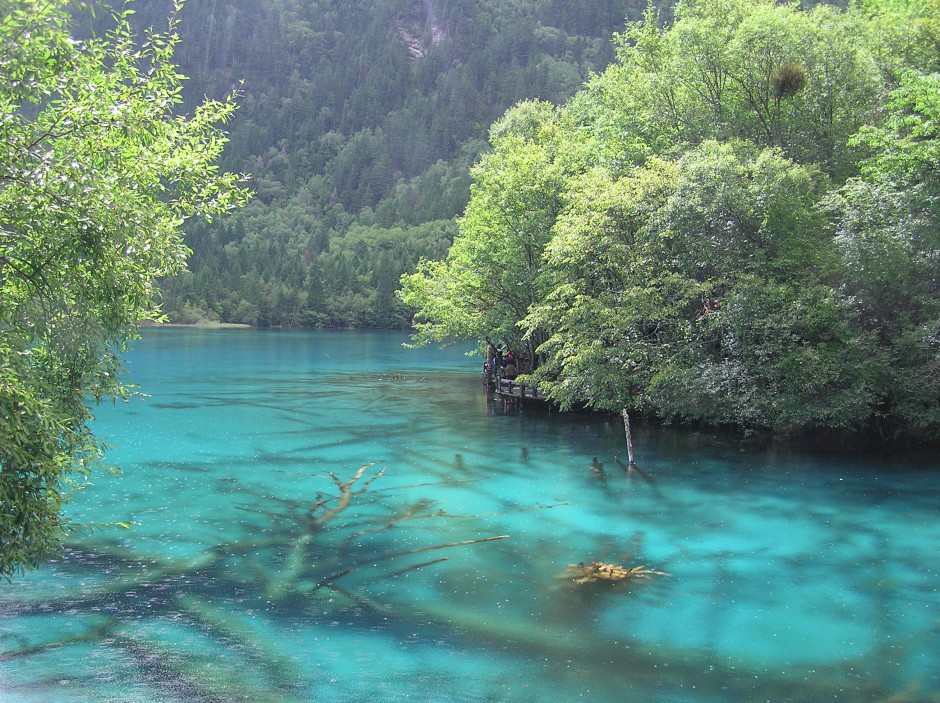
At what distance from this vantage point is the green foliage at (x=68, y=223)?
766 cm

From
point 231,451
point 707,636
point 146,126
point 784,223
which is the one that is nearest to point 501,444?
point 231,451

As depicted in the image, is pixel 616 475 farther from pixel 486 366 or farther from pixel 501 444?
pixel 486 366

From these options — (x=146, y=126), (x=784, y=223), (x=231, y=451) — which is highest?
(x=784, y=223)

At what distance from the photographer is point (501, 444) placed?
1176 inches

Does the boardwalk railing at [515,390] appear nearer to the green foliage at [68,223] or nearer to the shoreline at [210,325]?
the green foliage at [68,223]

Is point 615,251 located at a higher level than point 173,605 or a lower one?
higher

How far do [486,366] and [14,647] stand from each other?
39.8 metres

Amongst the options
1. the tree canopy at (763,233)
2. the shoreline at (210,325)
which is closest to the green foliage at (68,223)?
the tree canopy at (763,233)

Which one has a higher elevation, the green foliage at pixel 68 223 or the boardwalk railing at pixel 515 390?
the green foliage at pixel 68 223

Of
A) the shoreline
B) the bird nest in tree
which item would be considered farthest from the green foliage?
the shoreline

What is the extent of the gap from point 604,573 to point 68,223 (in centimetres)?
1115

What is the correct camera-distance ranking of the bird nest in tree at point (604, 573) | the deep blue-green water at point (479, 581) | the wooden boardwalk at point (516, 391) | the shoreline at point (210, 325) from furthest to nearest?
the shoreline at point (210, 325)
the wooden boardwalk at point (516, 391)
the bird nest in tree at point (604, 573)
the deep blue-green water at point (479, 581)

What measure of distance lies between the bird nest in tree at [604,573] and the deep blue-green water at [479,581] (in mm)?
222

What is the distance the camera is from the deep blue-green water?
10.6 m
